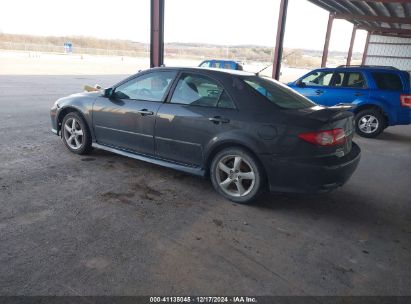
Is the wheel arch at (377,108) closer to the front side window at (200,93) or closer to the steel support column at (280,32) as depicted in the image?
the front side window at (200,93)

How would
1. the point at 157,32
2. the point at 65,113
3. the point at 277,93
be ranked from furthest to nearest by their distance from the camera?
the point at 157,32, the point at 65,113, the point at 277,93

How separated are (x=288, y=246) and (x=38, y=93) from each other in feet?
37.5

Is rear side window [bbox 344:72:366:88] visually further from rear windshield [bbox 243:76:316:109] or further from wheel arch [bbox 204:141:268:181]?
wheel arch [bbox 204:141:268:181]

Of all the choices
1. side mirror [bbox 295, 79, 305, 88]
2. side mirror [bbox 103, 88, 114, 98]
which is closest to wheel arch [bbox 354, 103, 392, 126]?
side mirror [bbox 295, 79, 305, 88]

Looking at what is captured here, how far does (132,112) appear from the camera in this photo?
455 centimetres

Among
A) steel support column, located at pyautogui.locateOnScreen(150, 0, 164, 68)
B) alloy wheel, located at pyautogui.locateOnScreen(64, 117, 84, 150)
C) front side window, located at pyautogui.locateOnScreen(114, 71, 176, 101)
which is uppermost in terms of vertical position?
steel support column, located at pyautogui.locateOnScreen(150, 0, 164, 68)

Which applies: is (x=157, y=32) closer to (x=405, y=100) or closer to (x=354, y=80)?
(x=354, y=80)

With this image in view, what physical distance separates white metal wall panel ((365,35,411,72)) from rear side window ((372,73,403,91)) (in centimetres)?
2779

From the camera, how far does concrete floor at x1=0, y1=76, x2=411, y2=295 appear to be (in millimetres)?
2521

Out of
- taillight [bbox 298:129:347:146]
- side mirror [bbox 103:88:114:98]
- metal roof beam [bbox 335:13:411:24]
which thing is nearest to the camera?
taillight [bbox 298:129:347:146]

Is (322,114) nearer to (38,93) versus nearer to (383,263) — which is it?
(383,263)

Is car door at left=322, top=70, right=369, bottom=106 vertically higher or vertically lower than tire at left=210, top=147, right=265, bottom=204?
higher

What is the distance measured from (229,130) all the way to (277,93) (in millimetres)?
868

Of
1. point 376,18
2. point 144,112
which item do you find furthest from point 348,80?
point 376,18
